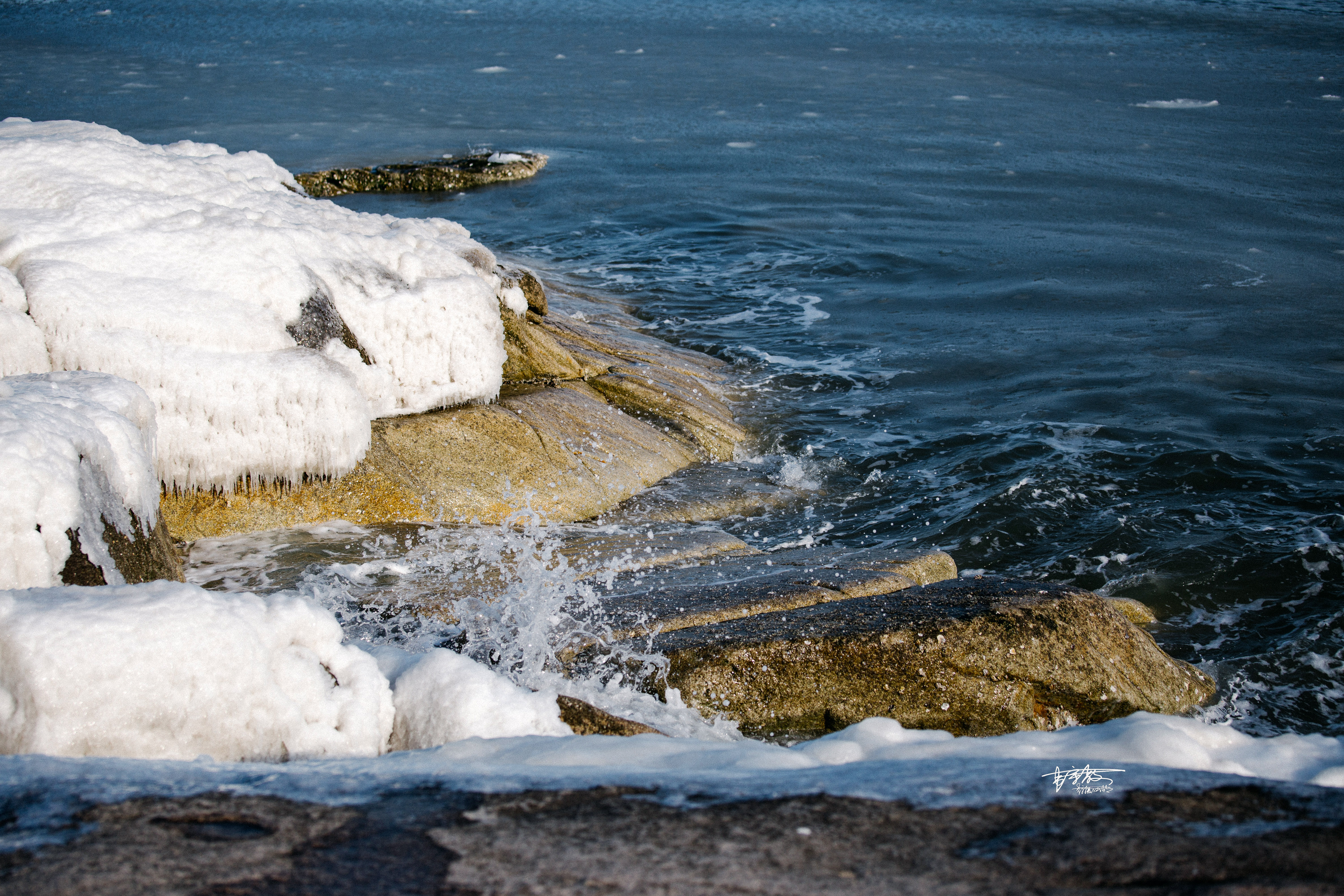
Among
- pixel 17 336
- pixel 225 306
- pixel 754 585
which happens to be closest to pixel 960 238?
pixel 754 585

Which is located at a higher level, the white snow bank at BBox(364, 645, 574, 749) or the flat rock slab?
the white snow bank at BBox(364, 645, 574, 749)

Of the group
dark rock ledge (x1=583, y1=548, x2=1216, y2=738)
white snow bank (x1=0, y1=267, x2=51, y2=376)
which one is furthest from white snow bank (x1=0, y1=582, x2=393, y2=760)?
white snow bank (x1=0, y1=267, x2=51, y2=376)

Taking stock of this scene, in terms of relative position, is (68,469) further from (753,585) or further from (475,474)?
(753,585)

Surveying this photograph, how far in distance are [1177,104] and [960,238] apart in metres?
11.6

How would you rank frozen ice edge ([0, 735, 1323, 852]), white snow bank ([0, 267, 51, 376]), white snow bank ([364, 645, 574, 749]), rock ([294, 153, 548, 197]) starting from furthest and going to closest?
rock ([294, 153, 548, 197])
white snow bank ([0, 267, 51, 376])
white snow bank ([364, 645, 574, 749])
frozen ice edge ([0, 735, 1323, 852])

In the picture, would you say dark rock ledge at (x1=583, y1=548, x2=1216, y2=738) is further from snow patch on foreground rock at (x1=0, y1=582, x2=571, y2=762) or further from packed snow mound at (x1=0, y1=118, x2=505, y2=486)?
packed snow mound at (x1=0, y1=118, x2=505, y2=486)

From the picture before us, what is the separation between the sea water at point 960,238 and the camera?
24.0ft

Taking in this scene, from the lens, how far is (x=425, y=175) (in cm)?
1784

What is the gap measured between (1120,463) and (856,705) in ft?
16.9

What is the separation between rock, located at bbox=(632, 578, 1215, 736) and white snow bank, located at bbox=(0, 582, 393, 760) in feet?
4.79

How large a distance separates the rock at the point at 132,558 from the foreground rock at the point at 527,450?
3.08ft

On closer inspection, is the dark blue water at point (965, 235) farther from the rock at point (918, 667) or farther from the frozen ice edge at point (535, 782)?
the frozen ice edge at point (535, 782)

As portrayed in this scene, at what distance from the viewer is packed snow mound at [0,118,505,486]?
207 inches
